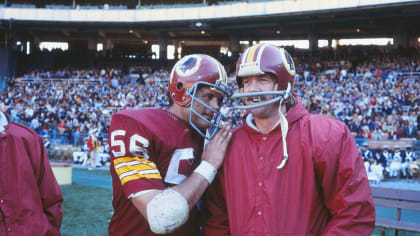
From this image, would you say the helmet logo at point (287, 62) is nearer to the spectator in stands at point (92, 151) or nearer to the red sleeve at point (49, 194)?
the red sleeve at point (49, 194)

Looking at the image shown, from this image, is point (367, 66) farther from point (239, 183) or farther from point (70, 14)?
point (239, 183)

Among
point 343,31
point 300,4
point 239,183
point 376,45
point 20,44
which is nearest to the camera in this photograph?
point 239,183

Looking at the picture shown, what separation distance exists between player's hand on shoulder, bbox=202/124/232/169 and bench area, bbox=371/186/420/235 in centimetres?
359

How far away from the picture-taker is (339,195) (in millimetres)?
2145

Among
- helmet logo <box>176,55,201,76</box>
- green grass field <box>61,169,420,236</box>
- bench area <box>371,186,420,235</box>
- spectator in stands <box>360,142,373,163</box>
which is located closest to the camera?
helmet logo <box>176,55,201,76</box>

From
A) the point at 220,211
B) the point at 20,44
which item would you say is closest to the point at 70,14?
the point at 20,44

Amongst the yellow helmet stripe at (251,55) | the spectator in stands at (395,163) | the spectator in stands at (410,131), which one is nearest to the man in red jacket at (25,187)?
the yellow helmet stripe at (251,55)

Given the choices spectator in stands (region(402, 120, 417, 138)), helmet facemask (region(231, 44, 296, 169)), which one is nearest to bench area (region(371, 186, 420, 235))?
helmet facemask (region(231, 44, 296, 169))

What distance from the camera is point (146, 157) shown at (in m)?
2.50

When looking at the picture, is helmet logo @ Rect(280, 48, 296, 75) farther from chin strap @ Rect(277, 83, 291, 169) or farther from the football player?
the football player

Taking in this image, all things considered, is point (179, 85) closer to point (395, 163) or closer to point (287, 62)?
point (287, 62)

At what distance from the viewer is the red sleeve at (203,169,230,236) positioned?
253 centimetres

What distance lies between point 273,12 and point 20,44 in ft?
75.1

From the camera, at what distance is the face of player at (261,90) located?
2.39m
